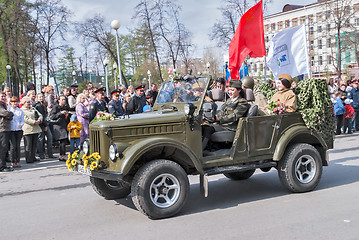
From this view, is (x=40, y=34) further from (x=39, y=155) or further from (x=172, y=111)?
(x=172, y=111)

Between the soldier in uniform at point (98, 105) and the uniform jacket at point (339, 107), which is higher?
the soldier in uniform at point (98, 105)

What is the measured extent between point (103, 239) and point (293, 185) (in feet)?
10.6

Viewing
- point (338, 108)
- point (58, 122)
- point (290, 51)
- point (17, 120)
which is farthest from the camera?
point (338, 108)

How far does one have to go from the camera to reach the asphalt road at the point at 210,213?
4887 millimetres

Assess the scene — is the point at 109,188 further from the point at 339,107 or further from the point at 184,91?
the point at 339,107

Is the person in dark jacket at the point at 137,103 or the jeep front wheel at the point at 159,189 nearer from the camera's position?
the jeep front wheel at the point at 159,189

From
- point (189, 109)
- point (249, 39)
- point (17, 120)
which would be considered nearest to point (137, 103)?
point (17, 120)

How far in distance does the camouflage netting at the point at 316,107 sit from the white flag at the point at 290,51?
293 centimetres

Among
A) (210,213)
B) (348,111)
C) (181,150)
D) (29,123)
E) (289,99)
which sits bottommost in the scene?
(210,213)

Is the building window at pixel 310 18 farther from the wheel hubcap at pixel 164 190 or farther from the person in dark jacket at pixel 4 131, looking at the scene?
the wheel hubcap at pixel 164 190

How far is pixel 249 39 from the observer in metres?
9.69

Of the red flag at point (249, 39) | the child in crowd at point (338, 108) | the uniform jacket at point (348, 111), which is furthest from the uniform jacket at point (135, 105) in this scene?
the uniform jacket at point (348, 111)

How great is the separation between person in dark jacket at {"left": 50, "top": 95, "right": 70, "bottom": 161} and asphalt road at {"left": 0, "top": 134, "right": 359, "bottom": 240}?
3249mm

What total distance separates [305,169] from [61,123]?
744cm
